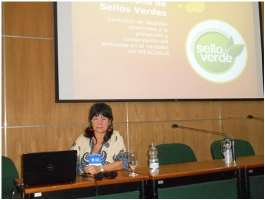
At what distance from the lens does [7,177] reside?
278 cm

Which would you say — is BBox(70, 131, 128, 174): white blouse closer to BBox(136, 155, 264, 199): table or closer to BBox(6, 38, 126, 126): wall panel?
BBox(136, 155, 264, 199): table

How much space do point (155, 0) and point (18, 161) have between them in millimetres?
2471

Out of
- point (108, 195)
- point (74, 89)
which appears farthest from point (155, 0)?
point (108, 195)

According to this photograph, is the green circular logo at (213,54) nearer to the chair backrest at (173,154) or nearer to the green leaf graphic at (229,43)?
the green leaf graphic at (229,43)

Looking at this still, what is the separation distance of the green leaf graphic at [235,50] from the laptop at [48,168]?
302 centimetres

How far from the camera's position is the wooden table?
208 cm

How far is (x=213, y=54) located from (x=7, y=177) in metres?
2.94

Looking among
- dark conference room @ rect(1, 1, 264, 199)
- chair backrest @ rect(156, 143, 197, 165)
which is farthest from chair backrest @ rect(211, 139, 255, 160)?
chair backrest @ rect(156, 143, 197, 165)

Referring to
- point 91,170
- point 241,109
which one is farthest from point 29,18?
point 241,109

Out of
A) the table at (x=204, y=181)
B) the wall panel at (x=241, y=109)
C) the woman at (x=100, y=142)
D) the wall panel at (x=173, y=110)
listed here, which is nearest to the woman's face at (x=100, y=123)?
the woman at (x=100, y=142)

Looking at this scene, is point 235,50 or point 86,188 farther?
point 235,50

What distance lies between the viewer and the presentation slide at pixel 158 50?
3625mm

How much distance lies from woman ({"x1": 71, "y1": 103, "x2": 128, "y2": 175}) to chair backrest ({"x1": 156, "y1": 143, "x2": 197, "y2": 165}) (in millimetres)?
510

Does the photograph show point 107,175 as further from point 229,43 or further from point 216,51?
point 229,43
